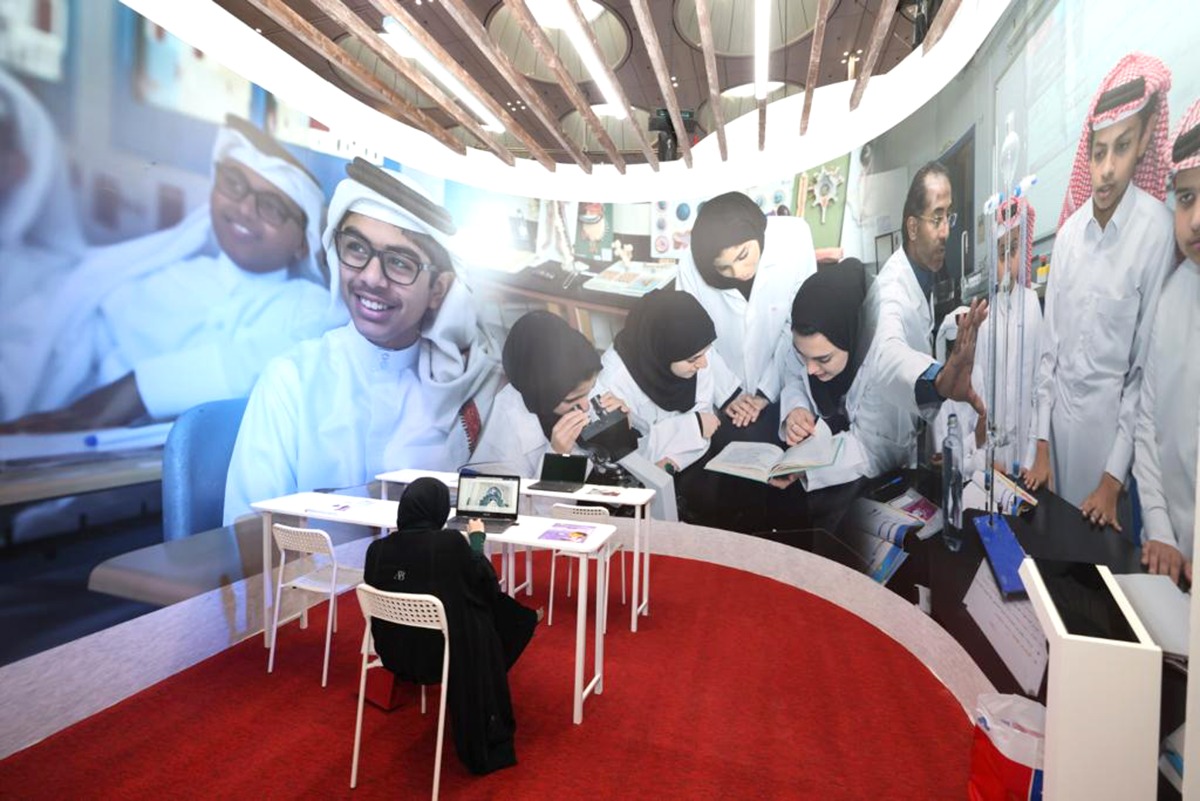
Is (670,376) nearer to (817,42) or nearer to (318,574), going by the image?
(817,42)

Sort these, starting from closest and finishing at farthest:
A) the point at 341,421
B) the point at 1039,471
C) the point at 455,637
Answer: the point at 455,637 → the point at 1039,471 → the point at 341,421

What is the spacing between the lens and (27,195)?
2840mm

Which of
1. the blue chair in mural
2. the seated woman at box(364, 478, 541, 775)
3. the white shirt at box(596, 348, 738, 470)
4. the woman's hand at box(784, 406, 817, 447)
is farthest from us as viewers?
the white shirt at box(596, 348, 738, 470)

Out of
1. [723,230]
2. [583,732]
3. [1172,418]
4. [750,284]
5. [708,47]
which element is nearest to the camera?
[1172,418]

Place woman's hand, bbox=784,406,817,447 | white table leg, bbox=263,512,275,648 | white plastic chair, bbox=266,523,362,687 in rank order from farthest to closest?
woman's hand, bbox=784,406,817,447 → white table leg, bbox=263,512,275,648 → white plastic chair, bbox=266,523,362,687

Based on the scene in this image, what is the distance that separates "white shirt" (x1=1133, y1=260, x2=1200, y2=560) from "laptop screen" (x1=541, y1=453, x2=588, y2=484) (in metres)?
3.61

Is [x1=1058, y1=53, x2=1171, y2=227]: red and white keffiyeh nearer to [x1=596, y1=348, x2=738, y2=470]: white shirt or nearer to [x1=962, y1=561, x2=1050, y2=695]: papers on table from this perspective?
[x1=962, y1=561, x2=1050, y2=695]: papers on table

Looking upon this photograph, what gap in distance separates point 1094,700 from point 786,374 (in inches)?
149

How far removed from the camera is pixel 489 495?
3.64m

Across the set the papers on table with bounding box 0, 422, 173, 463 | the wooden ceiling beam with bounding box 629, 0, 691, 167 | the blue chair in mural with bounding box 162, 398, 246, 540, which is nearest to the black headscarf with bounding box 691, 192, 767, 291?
the wooden ceiling beam with bounding box 629, 0, 691, 167

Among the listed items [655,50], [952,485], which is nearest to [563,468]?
[952,485]

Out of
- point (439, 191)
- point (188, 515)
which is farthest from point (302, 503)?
point (439, 191)

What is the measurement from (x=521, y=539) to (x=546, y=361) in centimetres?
305

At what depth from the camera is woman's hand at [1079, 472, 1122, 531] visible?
7.06 feet
